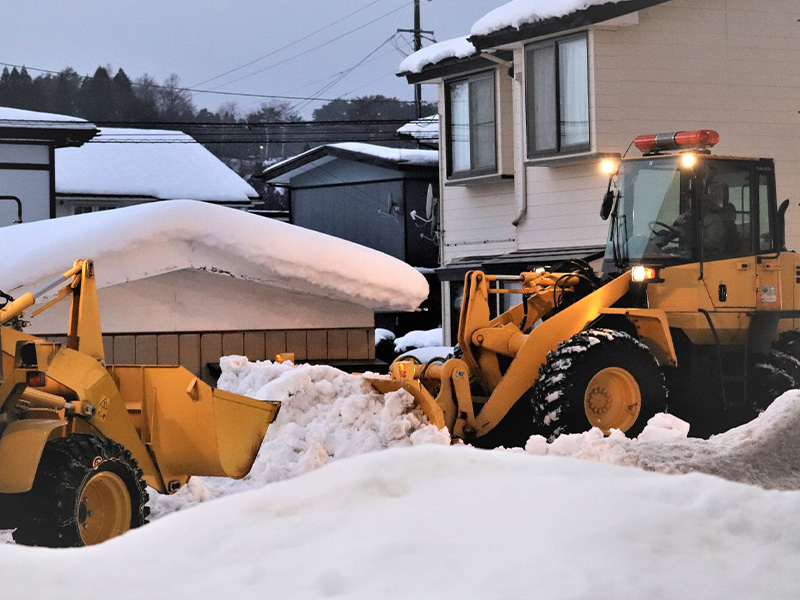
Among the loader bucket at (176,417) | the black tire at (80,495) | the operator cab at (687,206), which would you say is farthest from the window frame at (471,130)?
the black tire at (80,495)

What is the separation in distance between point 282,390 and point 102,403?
7.21ft

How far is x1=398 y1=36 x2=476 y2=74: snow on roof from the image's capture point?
710 inches

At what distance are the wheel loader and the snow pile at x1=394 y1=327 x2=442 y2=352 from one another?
11.5m

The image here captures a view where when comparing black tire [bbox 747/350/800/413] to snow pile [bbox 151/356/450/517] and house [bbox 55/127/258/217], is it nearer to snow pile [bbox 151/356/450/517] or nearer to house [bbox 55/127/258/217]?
snow pile [bbox 151/356/450/517]

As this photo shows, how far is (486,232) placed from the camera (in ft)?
59.0

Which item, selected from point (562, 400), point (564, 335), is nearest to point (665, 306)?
point (564, 335)

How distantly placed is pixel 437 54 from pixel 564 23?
3981 millimetres

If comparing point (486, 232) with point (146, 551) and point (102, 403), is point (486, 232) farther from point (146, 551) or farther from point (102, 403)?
point (146, 551)

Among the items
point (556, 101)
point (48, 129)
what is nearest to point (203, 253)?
point (556, 101)

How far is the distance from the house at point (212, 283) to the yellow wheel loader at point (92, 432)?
270 cm

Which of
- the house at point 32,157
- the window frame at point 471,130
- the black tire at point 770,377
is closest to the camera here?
the black tire at point 770,377

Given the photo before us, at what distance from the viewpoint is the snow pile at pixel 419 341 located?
2150 centimetres

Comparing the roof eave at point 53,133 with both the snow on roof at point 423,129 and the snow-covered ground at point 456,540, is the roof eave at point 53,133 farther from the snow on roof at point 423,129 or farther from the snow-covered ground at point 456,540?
the snow-covered ground at point 456,540

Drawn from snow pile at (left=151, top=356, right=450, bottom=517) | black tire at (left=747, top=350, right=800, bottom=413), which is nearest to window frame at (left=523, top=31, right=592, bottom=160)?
black tire at (left=747, top=350, right=800, bottom=413)
